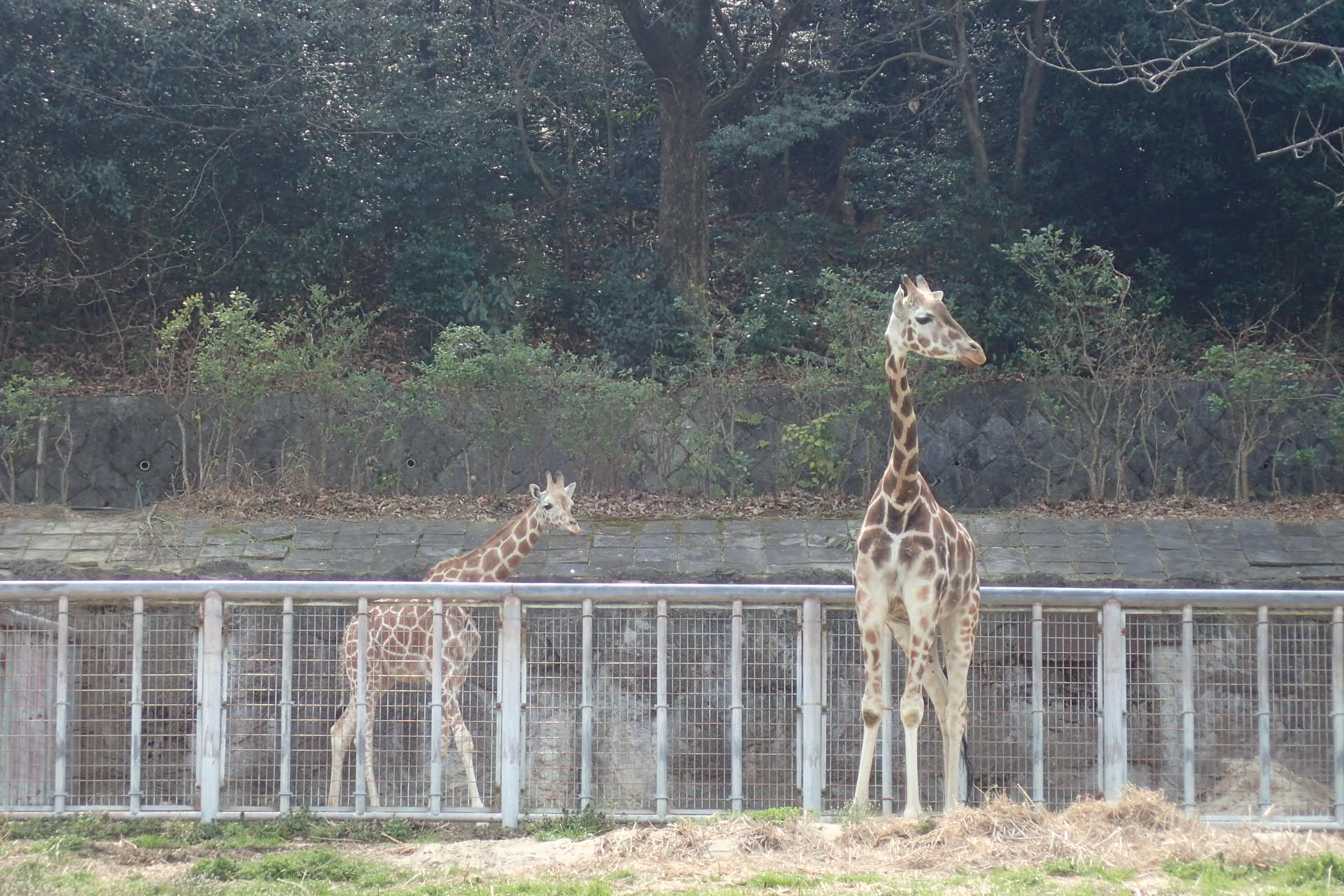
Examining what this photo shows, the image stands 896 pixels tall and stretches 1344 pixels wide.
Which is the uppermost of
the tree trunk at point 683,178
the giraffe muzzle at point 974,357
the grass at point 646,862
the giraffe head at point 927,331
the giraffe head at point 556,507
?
the tree trunk at point 683,178

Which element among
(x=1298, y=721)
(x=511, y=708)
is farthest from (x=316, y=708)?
(x=1298, y=721)

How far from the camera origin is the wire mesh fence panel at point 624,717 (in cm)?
869

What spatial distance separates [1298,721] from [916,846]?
4.50m

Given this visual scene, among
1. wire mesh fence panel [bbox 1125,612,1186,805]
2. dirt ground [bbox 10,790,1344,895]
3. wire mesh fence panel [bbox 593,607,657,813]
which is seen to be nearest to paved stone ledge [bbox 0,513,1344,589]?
wire mesh fence panel [bbox 593,607,657,813]

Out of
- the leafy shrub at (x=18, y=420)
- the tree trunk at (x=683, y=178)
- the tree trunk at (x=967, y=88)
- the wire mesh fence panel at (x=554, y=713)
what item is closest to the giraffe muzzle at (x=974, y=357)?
Answer: the wire mesh fence panel at (x=554, y=713)

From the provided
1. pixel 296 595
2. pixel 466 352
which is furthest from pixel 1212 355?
pixel 296 595

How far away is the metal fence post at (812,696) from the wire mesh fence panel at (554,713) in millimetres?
1285

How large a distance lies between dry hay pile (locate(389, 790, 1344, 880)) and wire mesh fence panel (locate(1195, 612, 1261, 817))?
914 mm

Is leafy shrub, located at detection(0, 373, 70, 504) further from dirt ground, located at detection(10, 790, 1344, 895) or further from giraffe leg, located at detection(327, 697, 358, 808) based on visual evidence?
dirt ground, located at detection(10, 790, 1344, 895)

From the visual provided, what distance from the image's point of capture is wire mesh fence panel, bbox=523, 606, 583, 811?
834 centimetres

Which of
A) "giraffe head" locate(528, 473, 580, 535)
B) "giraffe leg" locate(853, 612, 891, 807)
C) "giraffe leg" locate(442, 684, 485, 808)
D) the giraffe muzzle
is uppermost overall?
the giraffe muzzle

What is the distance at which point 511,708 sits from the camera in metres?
8.00

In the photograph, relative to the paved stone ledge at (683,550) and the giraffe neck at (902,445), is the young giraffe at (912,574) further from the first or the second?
the paved stone ledge at (683,550)

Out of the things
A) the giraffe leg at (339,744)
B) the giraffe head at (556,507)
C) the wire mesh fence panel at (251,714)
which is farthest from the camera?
the giraffe head at (556,507)
